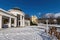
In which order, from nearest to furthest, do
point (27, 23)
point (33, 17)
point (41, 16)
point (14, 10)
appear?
1. point (14, 10)
2. point (27, 23)
3. point (33, 17)
4. point (41, 16)

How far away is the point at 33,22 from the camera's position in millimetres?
64688

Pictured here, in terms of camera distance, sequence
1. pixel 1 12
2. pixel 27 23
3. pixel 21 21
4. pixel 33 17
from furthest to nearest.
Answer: pixel 33 17
pixel 27 23
pixel 21 21
pixel 1 12

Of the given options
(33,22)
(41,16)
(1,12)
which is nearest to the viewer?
(1,12)

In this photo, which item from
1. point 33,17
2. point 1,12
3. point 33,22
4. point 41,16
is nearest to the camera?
point 1,12

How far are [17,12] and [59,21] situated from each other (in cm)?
4134

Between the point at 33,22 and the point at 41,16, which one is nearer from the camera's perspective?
the point at 33,22

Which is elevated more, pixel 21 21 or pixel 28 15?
pixel 28 15

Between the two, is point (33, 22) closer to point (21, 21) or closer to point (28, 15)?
point (28, 15)

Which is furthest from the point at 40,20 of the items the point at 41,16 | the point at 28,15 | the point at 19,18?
the point at 19,18

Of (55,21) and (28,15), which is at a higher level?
(28,15)

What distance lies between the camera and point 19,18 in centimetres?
4541

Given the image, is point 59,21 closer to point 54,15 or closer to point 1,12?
point 54,15

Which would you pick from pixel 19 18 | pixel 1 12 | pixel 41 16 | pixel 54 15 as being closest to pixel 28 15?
pixel 41 16

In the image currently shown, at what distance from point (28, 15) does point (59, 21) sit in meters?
25.1
